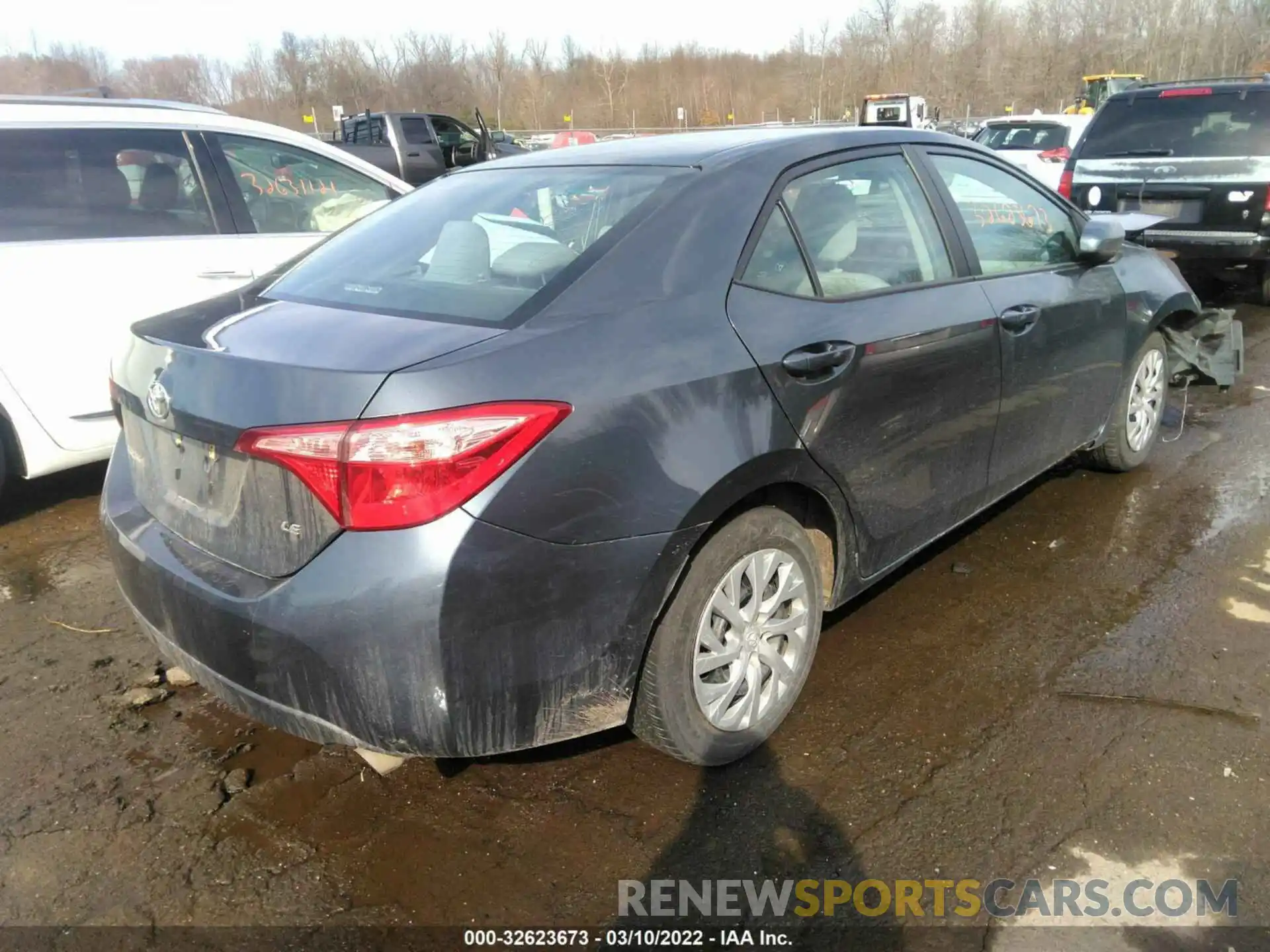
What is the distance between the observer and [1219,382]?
5121mm

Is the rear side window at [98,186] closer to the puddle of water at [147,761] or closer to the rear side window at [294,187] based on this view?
the rear side window at [294,187]

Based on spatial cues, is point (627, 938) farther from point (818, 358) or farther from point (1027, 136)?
point (1027, 136)

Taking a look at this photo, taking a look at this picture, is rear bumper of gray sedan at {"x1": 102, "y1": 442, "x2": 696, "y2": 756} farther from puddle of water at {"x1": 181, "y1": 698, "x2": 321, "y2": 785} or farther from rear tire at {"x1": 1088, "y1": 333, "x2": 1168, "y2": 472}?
rear tire at {"x1": 1088, "y1": 333, "x2": 1168, "y2": 472}

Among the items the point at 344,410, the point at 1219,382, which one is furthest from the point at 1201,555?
the point at 344,410

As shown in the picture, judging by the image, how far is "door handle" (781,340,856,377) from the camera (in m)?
2.48

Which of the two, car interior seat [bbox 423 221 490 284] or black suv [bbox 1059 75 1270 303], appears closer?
car interior seat [bbox 423 221 490 284]

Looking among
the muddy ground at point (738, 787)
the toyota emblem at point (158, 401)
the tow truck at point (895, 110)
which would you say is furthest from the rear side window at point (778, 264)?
the tow truck at point (895, 110)

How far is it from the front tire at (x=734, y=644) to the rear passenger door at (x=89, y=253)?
10.2ft

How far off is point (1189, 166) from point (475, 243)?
7.59m

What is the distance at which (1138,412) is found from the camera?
4605 millimetres

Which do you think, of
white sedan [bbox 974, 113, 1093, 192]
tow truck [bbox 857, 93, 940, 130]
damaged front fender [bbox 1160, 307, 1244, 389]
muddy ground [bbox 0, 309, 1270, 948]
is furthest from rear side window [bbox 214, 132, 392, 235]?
tow truck [bbox 857, 93, 940, 130]

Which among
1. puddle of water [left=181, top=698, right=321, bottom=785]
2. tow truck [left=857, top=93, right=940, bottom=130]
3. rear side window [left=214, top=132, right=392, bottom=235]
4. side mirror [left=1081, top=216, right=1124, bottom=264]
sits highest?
tow truck [left=857, top=93, right=940, bottom=130]

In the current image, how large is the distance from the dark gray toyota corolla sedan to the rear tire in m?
1.46

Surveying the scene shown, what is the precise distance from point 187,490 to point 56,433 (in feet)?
7.96
